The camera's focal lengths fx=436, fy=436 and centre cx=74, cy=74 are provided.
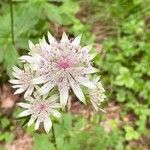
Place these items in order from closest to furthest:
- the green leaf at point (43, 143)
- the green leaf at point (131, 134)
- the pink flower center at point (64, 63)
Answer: the pink flower center at point (64, 63) → the green leaf at point (43, 143) → the green leaf at point (131, 134)

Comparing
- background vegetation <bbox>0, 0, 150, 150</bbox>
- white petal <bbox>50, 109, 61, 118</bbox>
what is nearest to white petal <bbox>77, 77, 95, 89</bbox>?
white petal <bbox>50, 109, 61, 118</bbox>

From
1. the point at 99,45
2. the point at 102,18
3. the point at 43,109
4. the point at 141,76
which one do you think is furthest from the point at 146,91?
the point at 43,109

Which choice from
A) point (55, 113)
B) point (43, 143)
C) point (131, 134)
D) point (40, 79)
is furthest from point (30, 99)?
point (131, 134)

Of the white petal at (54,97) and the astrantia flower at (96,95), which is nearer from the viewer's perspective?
the white petal at (54,97)

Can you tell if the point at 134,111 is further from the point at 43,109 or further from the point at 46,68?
the point at 46,68

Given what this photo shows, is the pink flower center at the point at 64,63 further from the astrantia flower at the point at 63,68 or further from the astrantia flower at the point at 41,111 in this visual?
the astrantia flower at the point at 41,111

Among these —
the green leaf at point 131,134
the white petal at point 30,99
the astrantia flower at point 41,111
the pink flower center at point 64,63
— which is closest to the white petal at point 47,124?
the astrantia flower at point 41,111
